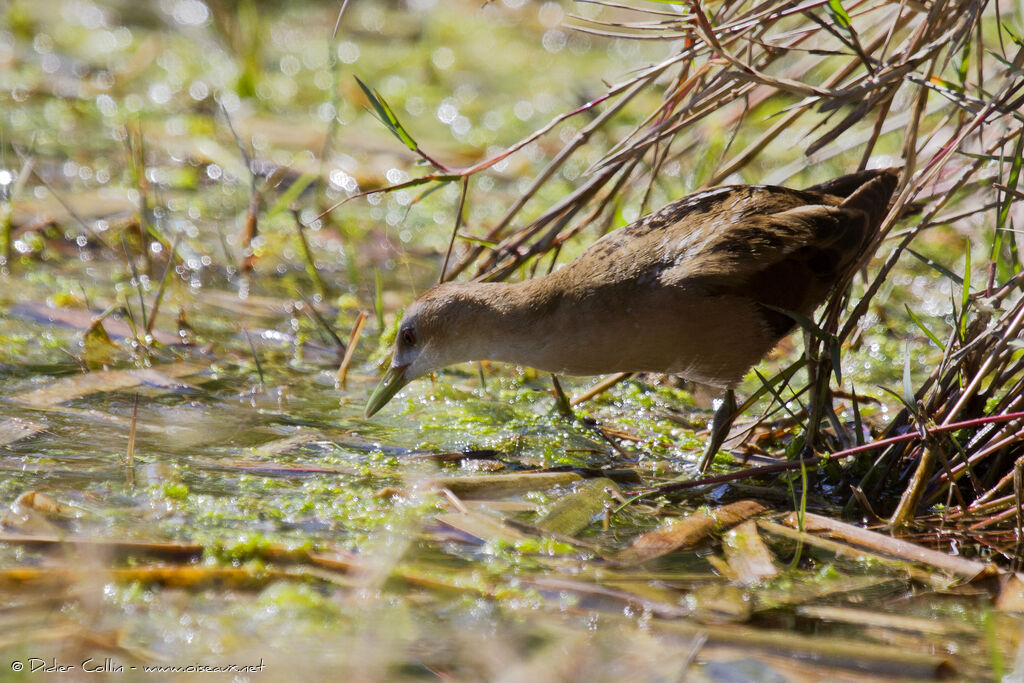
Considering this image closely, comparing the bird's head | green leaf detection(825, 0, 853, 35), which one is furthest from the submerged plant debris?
the bird's head

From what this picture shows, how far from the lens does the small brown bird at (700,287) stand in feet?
10.3

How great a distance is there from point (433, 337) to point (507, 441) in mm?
464

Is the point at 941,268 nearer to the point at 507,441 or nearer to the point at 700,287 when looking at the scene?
the point at 700,287

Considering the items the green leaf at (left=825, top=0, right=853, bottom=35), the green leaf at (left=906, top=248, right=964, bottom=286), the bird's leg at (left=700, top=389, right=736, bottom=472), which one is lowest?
the bird's leg at (left=700, top=389, right=736, bottom=472)

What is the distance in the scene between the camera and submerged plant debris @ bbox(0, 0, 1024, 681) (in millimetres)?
2186

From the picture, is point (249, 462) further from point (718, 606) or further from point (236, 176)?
point (236, 176)

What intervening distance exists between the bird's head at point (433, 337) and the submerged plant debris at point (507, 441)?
14 centimetres

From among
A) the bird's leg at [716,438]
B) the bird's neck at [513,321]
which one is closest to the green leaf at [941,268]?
the bird's leg at [716,438]

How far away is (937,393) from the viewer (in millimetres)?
2867

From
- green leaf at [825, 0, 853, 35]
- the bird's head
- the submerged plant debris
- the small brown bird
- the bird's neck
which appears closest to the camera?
the submerged plant debris

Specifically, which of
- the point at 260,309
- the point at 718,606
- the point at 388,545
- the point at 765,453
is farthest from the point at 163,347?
the point at 718,606

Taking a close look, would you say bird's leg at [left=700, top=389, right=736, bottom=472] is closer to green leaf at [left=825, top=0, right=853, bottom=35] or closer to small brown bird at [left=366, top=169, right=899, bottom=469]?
small brown bird at [left=366, top=169, right=899, bottom=469]

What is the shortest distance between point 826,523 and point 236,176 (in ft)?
13.2

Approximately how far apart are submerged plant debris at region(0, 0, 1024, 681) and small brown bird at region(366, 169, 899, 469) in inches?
7.3
